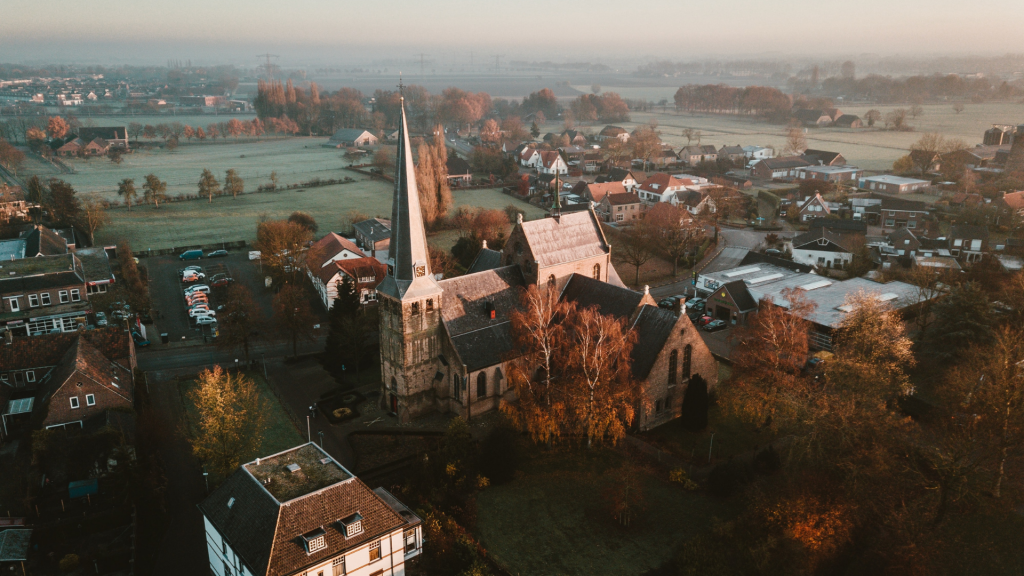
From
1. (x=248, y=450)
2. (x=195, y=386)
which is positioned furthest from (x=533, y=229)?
(x=195, y=386)

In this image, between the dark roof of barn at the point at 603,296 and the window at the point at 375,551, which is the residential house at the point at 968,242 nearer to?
the dark roof of barn at the point at 603,296

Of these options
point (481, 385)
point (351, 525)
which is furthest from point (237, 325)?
point (351, 525)

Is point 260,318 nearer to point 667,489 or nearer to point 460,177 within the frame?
point 667,489

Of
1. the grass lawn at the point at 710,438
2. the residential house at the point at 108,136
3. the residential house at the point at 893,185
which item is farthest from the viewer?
the residential house at the point at 108,136

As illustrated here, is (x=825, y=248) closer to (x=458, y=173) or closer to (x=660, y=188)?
(x=660, y=188)

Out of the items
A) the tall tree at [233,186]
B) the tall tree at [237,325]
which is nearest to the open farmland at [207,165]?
the tall tree at [233,186]
